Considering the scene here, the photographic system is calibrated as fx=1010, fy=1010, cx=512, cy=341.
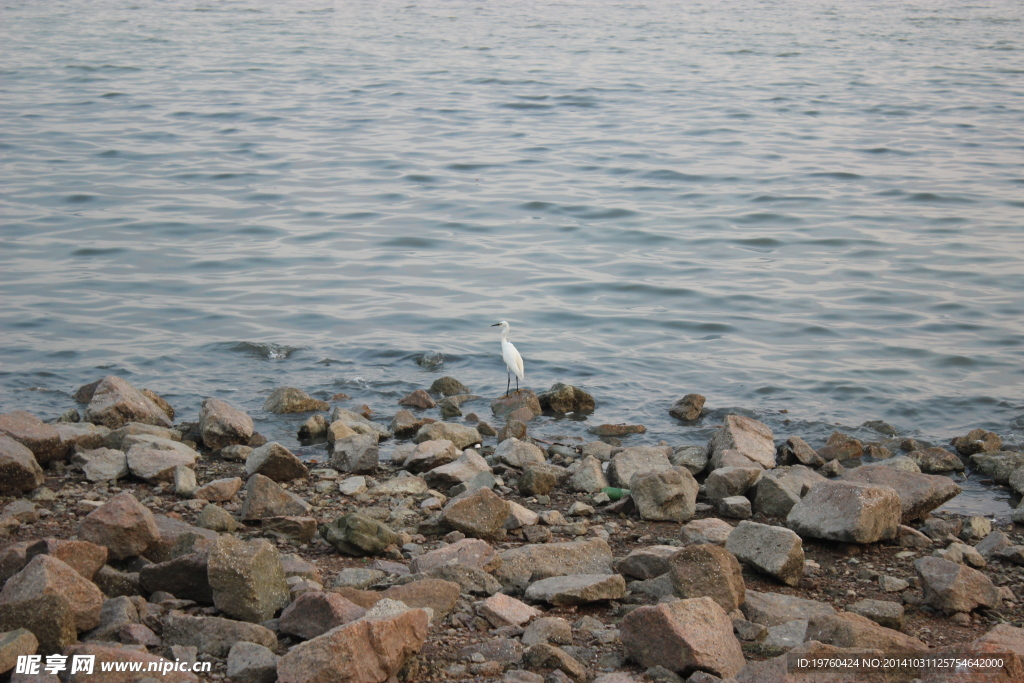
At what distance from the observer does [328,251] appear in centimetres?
1307

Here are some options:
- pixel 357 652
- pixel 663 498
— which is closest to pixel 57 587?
pixel 357 652

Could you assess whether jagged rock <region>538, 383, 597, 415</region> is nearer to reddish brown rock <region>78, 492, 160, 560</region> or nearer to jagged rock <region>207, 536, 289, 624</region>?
reddish brown rock <region>78, 492, 160, 560</region>

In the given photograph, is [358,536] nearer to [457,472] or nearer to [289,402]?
[457,472]

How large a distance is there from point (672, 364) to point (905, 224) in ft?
20.7

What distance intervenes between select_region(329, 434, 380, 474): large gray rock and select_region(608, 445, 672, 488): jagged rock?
1569 mm

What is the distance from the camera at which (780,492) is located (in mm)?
5902

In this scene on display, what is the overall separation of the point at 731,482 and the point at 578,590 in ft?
6.99

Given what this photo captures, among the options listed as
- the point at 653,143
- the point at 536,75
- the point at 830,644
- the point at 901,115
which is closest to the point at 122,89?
the point at 536,75

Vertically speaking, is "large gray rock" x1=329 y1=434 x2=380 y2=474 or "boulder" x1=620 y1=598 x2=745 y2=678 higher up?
"boulder" x1=620 y1=598 x2=745 y2=678

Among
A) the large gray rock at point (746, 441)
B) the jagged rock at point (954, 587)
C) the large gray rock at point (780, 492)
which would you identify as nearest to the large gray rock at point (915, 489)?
the large gray rock at point (780, 492)

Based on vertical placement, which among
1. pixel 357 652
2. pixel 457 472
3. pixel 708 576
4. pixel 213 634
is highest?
pixel 357 652

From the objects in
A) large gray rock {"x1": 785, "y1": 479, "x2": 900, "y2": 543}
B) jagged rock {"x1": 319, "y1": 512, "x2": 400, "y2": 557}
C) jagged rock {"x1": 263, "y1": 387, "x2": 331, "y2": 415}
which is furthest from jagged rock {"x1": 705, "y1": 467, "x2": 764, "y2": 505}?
jagged rock {"x1": 263, "y1": 387, "x2": 331, "y2": 415}

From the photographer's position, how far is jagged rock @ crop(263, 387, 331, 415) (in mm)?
8242

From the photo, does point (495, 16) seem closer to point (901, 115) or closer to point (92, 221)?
point (901, 115)
